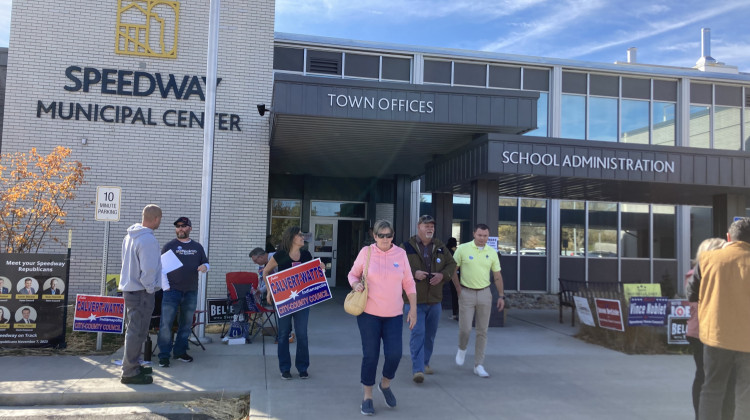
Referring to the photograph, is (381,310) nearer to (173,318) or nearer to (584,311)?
(173,318)

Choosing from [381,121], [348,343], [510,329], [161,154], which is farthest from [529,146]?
[161,154]

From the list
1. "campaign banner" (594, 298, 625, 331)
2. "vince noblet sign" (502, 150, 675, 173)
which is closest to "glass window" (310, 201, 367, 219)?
"vince noblet sign" (502, 150, 675, 173)

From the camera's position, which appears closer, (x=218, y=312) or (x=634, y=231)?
(x=218, y=312)

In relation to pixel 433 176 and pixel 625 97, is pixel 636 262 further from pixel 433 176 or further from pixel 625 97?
pixel 433 176

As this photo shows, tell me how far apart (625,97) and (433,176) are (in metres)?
8.37

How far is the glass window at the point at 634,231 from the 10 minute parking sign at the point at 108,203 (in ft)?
48.7

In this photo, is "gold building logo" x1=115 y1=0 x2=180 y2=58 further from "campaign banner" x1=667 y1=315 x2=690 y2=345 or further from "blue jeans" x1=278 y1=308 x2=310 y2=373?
"campaign banner" x1=667 y1=315 x2=690 y2=345

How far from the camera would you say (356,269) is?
501 centimetres

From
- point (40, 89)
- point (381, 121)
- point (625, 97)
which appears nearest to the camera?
point (381, 121)

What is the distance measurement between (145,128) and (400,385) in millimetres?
7982

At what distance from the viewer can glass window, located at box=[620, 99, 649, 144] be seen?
16.6m

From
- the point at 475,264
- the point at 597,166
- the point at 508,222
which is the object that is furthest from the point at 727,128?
the point at 475,264

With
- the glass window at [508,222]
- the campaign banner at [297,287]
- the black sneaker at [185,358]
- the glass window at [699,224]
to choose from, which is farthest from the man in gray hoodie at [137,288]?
the glass window at [699,224]

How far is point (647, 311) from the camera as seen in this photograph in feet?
26.5
